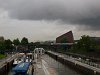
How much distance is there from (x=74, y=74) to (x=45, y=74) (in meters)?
13.8

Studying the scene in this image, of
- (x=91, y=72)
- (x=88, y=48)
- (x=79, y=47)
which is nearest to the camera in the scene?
(x=91, y=72)

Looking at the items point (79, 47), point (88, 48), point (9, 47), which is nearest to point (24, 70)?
point (88, 48)

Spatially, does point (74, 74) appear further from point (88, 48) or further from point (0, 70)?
point (88, 48)

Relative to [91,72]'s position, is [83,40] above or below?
above

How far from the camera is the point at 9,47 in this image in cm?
15875

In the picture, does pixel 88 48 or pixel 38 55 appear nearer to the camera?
pixel 38 55

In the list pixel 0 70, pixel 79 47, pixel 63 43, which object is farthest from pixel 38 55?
pixel 63 43

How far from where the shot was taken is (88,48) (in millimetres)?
98812

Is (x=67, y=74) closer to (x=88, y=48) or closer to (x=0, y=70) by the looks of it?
(x=0, y=70)

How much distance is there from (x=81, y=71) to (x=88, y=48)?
45833 millimetres

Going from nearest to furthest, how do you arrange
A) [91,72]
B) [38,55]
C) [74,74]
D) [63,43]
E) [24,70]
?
[24,70] → [91,72] → [74,74] → [38,55] → [63,43]

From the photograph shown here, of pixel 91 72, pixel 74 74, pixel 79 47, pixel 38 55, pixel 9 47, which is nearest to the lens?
pixel 91 72

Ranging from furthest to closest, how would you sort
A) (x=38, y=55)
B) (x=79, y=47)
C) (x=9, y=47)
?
(x=9, y=47), (x=79, y=47), (x=38, y=55)

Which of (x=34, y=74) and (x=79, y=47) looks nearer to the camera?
(x=34, y=74)
